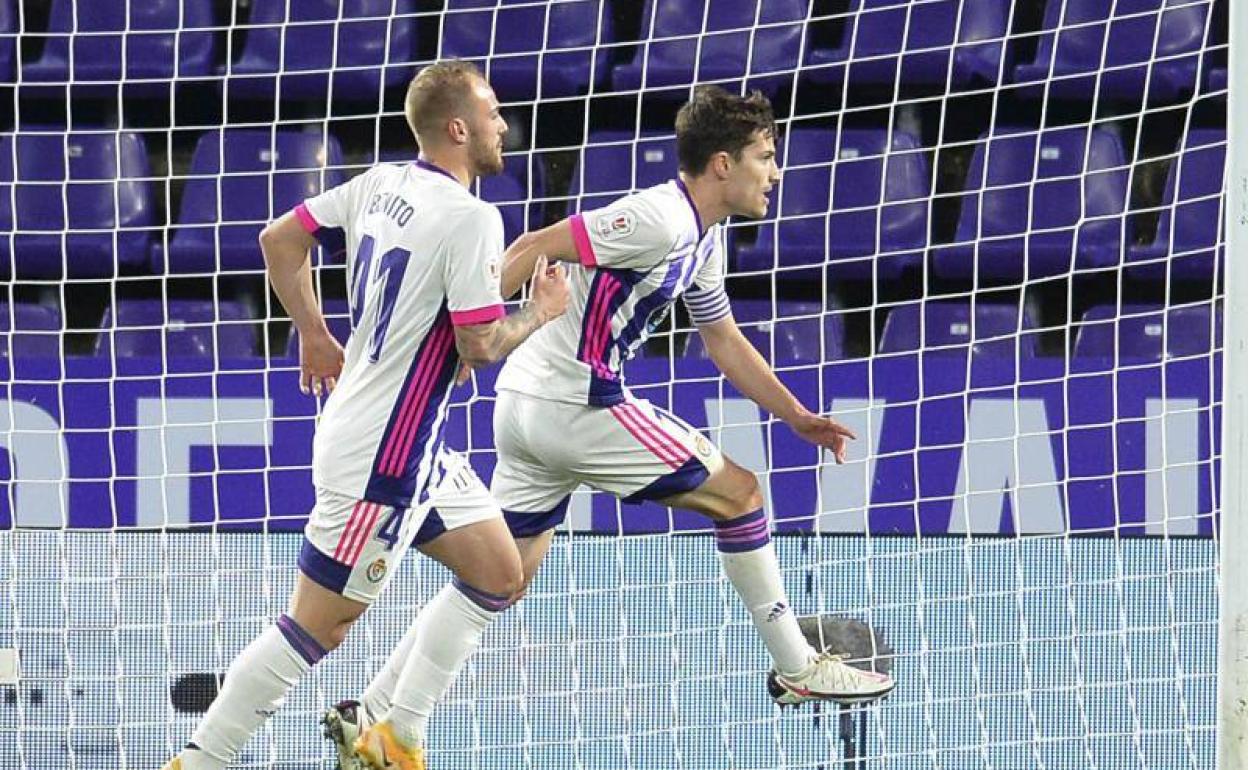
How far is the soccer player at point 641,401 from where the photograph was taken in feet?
14.7

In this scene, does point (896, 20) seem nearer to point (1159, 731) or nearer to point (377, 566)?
point (1159, 731)

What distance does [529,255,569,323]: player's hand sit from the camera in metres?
4.07

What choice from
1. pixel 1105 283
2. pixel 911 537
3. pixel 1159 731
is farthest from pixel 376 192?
pixel 1105 283

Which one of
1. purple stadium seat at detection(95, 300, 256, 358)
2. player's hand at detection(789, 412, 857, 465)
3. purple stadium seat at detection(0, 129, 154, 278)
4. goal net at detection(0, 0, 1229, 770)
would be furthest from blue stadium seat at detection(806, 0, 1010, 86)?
player's hand at detection(789, 412, 857, 465)

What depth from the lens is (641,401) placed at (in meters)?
4.70

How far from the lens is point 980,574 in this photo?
5.96 metres

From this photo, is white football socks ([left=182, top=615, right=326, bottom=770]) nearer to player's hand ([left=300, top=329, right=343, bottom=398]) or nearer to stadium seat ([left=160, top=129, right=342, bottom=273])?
player's hand ([left=300, top=329, right=343, bottom=398])

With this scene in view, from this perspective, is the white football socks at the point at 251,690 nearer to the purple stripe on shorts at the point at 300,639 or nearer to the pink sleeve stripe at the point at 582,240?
the purple stripe on shorts at the point at 300,639

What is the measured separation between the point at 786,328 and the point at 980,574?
174cm

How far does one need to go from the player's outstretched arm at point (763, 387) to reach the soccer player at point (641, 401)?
0.51 ft

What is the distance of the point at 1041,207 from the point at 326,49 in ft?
8.51

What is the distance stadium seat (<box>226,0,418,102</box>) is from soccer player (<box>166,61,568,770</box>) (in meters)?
3.72

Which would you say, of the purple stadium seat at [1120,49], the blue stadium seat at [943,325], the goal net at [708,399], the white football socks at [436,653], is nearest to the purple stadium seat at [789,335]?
the goal net at [708,399]

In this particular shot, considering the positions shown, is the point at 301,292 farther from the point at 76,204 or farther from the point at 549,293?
the point at 76,204
